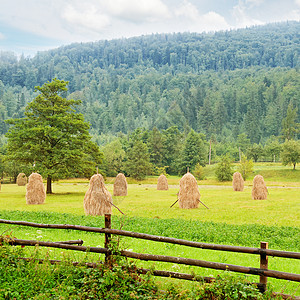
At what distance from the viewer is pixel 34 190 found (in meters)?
21.4

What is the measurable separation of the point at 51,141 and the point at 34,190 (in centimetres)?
895

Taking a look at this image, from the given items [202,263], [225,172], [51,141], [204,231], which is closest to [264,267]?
[202,263]

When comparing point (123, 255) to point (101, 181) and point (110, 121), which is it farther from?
point (110, 121)

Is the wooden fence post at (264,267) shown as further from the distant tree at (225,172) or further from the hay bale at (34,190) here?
the distant tree at (225,172)

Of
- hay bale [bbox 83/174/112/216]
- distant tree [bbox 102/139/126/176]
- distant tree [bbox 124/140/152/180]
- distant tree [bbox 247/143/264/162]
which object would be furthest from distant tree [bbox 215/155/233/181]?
hay bale [bbox 83/174/112/216]

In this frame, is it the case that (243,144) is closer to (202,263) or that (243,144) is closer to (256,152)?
(256,152)

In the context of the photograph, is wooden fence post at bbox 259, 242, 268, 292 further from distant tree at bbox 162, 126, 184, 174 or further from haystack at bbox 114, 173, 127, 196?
distant tree at bbox 162, 126, 184, 174

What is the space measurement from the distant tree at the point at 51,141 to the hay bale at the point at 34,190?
17.5 ft

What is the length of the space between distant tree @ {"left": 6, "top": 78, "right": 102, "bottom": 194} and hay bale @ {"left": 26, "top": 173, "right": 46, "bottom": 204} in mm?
5332

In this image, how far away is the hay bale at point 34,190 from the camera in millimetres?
21234

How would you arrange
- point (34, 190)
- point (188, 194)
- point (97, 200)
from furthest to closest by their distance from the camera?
point (34, 190)
point (188, 194)
point (97, 200)

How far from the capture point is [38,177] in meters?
21.5

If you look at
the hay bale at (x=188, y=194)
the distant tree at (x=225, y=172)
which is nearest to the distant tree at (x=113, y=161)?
the distant tree at (x=225, y=172)

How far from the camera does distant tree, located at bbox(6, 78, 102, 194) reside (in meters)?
27.8
